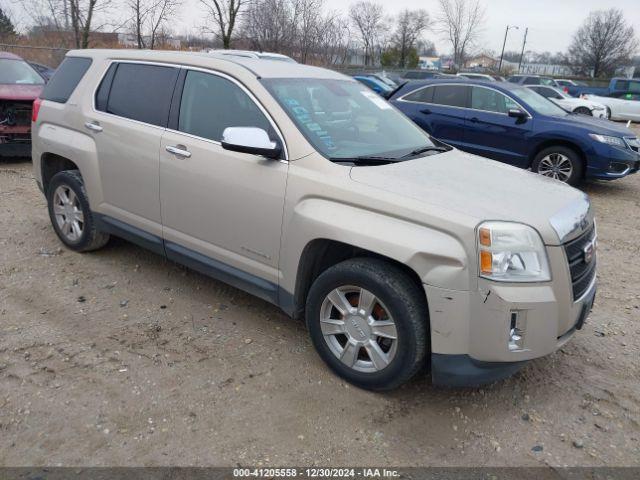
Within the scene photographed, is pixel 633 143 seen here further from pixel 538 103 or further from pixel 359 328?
pixel 359 328

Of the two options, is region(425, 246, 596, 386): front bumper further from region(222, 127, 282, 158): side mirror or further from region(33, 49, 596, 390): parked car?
region(222, 127, 282, 158): side mirror

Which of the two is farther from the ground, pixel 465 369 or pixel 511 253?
pixel 511 253

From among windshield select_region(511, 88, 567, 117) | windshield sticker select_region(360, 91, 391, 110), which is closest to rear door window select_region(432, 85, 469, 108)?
windshield select_region(511, 88, 567, 117)

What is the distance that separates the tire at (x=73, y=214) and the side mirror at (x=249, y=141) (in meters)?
2.04

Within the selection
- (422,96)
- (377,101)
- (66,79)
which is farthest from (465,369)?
(422,96)

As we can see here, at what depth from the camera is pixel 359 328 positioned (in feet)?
10.0

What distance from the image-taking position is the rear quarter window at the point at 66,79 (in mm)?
4711

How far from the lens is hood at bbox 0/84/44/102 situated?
7.97 metres

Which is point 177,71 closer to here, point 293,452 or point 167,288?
point 167,288

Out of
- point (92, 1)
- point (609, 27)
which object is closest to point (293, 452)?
point (92, 1)

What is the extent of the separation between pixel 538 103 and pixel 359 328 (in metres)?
7.38

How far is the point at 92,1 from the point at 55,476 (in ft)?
62.4

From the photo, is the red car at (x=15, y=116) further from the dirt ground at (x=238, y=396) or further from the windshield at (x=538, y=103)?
the windshield at (x=538, y=103)

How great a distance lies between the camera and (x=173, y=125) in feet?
12.8
